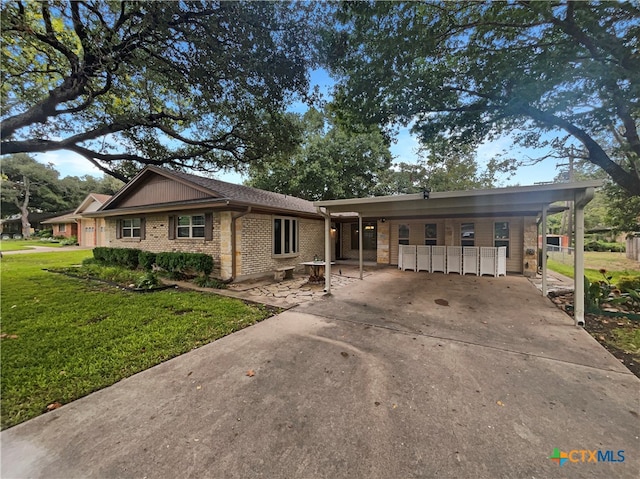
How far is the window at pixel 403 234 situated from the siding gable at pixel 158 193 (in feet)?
28.0

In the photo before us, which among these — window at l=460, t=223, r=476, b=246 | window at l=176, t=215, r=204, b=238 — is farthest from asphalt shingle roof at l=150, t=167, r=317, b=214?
window at l=460, t=223, r=476, b=246

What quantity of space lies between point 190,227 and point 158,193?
7.03 ft

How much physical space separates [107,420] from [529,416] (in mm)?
3833

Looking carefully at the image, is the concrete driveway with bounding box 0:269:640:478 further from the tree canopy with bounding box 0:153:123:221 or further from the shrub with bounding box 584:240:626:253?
the tree canopy with bounding box 0:153:123:221

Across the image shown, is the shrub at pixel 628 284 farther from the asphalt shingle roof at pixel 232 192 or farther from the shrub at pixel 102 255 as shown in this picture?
the shrub at pixel 102 255

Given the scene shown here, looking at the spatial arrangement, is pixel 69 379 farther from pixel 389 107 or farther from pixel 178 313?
pixel 389 107

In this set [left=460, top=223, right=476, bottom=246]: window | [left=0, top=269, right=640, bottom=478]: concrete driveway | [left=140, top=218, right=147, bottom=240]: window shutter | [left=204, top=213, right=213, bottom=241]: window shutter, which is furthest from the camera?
[left=460, top=223, right=476, bottom=246]: window

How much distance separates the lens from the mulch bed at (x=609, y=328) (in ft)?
11.1

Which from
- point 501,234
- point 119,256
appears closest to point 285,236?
point 119,256

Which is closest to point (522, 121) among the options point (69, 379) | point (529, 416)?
point (529, 416)

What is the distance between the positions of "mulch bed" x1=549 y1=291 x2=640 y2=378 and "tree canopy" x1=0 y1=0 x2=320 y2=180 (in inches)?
307

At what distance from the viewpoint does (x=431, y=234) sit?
1159 cm

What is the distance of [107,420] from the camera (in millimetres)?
2266

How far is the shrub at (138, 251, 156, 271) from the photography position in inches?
375
